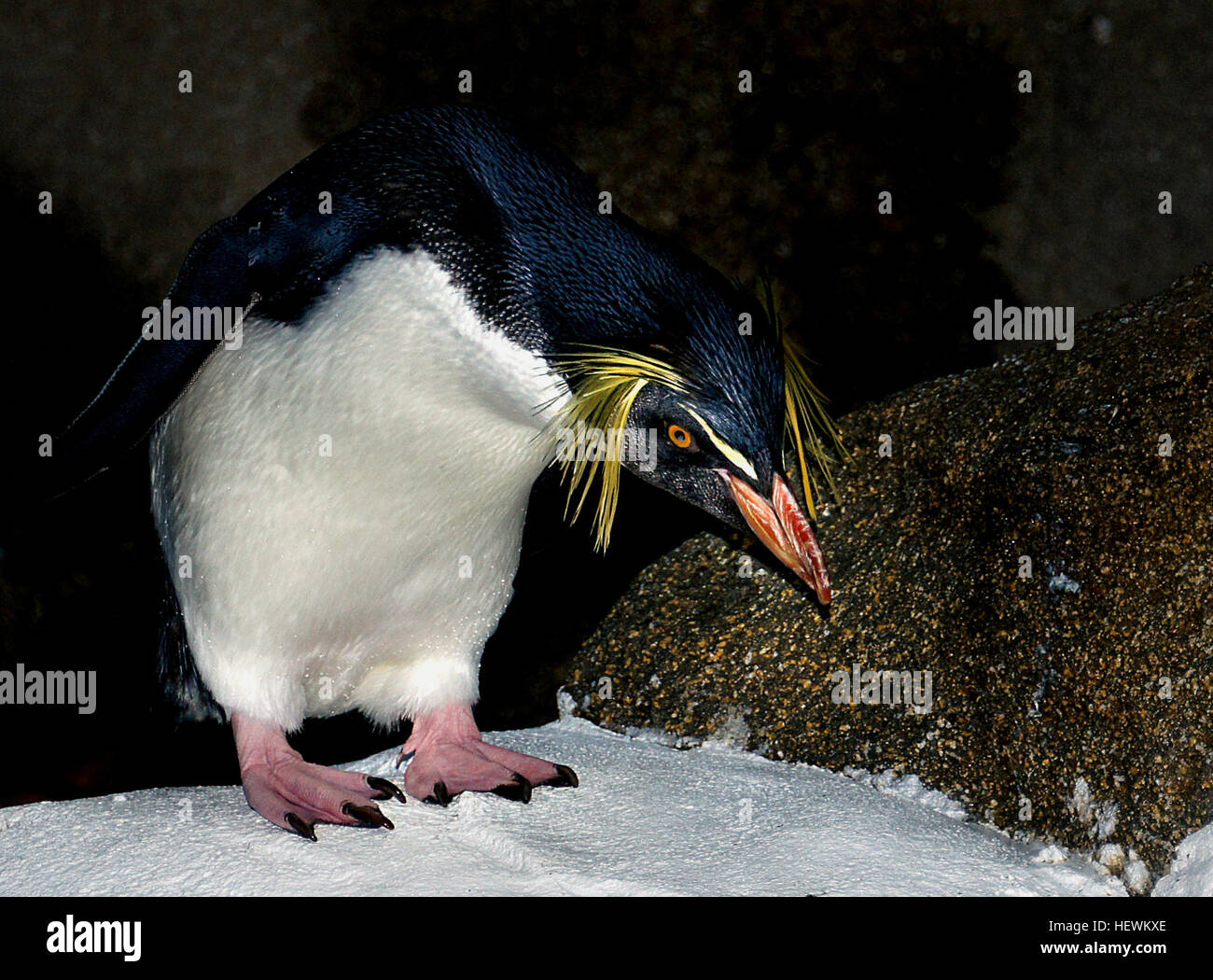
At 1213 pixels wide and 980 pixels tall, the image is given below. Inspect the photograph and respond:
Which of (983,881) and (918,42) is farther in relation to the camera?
(918,42)

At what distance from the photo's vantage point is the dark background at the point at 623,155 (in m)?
3.05

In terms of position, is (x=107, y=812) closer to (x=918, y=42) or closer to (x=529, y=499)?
(x=529, y=499)

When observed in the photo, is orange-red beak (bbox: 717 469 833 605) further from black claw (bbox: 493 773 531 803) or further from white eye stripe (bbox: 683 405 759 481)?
black claw (bbox: 493 773 531 803)

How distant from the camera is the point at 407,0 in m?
3.06

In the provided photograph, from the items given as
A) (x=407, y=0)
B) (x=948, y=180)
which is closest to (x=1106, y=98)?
(x=948, y=180)

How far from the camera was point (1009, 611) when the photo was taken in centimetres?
237

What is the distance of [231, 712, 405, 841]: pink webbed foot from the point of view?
2127mm

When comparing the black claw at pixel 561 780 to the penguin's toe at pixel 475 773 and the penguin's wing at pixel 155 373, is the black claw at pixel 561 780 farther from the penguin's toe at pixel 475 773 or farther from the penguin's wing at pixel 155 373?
the penguin's wing at pixel 155 373

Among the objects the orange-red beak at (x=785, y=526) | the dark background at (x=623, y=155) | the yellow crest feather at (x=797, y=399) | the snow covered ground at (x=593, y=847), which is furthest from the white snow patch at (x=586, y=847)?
the dark background at (x=623, y=155)

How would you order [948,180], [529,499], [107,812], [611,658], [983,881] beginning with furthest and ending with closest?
[948,180]
[611,658]
[529,499]
[107,812]
[983,881]

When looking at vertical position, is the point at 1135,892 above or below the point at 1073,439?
below

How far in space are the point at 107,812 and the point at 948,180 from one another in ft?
7.69

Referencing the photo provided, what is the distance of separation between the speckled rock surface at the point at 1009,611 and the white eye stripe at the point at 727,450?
2.22 feet

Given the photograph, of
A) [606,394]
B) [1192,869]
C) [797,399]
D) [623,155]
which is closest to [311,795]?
[606,394]
